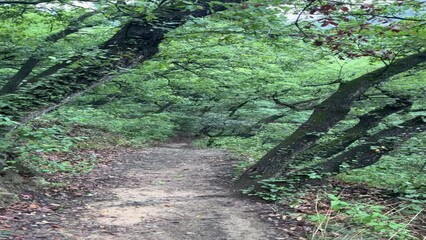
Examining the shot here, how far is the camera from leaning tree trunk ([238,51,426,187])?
747cm

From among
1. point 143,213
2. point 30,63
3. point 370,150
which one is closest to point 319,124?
point 370,150

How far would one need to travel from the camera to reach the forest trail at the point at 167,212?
4.66 m

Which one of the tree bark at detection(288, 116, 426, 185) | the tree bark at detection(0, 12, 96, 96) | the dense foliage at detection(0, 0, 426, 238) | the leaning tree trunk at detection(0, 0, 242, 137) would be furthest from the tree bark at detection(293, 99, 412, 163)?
the tree bark at detection(0, 12, 96, 96)

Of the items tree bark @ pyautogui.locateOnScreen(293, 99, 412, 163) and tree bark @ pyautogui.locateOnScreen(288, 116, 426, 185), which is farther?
tree bark @ pyautogui.locateOnScreen(293, 99, 412, 163)

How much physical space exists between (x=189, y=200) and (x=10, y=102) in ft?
9.87

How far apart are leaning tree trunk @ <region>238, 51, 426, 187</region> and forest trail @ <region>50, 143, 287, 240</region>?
0.76 metres

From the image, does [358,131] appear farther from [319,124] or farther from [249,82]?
[249,82]

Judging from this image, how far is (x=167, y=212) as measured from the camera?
561 cm

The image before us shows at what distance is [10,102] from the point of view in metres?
5.84

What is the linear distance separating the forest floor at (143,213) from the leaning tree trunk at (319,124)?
73 centimetres

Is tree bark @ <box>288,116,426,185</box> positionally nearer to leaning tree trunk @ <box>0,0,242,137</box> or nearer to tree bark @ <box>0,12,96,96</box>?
leaning tree trunk @ <box>0,0,242,137</box>

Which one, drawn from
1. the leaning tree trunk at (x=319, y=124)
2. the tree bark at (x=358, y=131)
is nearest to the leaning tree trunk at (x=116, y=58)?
the leaning tree trunk at (x=319, y=124)

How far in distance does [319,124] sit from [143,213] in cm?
389

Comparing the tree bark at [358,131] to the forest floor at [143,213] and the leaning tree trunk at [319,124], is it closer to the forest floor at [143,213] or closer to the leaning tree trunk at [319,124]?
the leaning tree trunk at [319,124]
